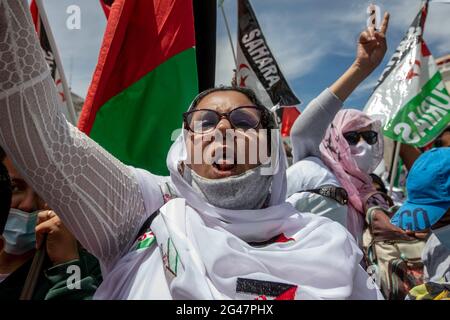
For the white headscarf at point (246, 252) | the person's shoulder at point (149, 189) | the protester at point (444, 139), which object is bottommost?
the protester at point (444, 139)

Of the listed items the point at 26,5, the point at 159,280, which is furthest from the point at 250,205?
the point at 26,5

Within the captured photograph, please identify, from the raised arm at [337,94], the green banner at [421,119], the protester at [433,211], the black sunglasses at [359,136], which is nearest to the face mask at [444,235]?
the protester at [433,211]

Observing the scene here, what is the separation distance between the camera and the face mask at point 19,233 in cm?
167

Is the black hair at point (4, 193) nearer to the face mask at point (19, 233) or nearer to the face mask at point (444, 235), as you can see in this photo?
the face mask at point (19, 233)

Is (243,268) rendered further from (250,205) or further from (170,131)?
(170,131)

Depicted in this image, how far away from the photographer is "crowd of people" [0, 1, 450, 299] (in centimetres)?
99

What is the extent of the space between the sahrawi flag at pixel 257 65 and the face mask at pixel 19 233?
2.58 metres

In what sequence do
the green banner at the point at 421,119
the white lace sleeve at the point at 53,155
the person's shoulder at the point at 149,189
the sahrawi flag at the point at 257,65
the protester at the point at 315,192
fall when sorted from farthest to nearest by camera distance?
the green banner at the point at 421,119 < the sahrawi flag at the point at 257,65 < the protester at the point at 315,192 < the person's shoulder at the point at 149,189 < the white lace sleeve at the point at 53,155

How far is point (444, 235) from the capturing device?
192cm

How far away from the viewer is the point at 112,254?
50.1 inches

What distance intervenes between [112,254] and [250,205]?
0.45 meters

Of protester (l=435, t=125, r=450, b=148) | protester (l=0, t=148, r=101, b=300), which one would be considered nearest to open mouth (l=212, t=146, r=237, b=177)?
protester (l=0, t=148, r=101, b=300)
